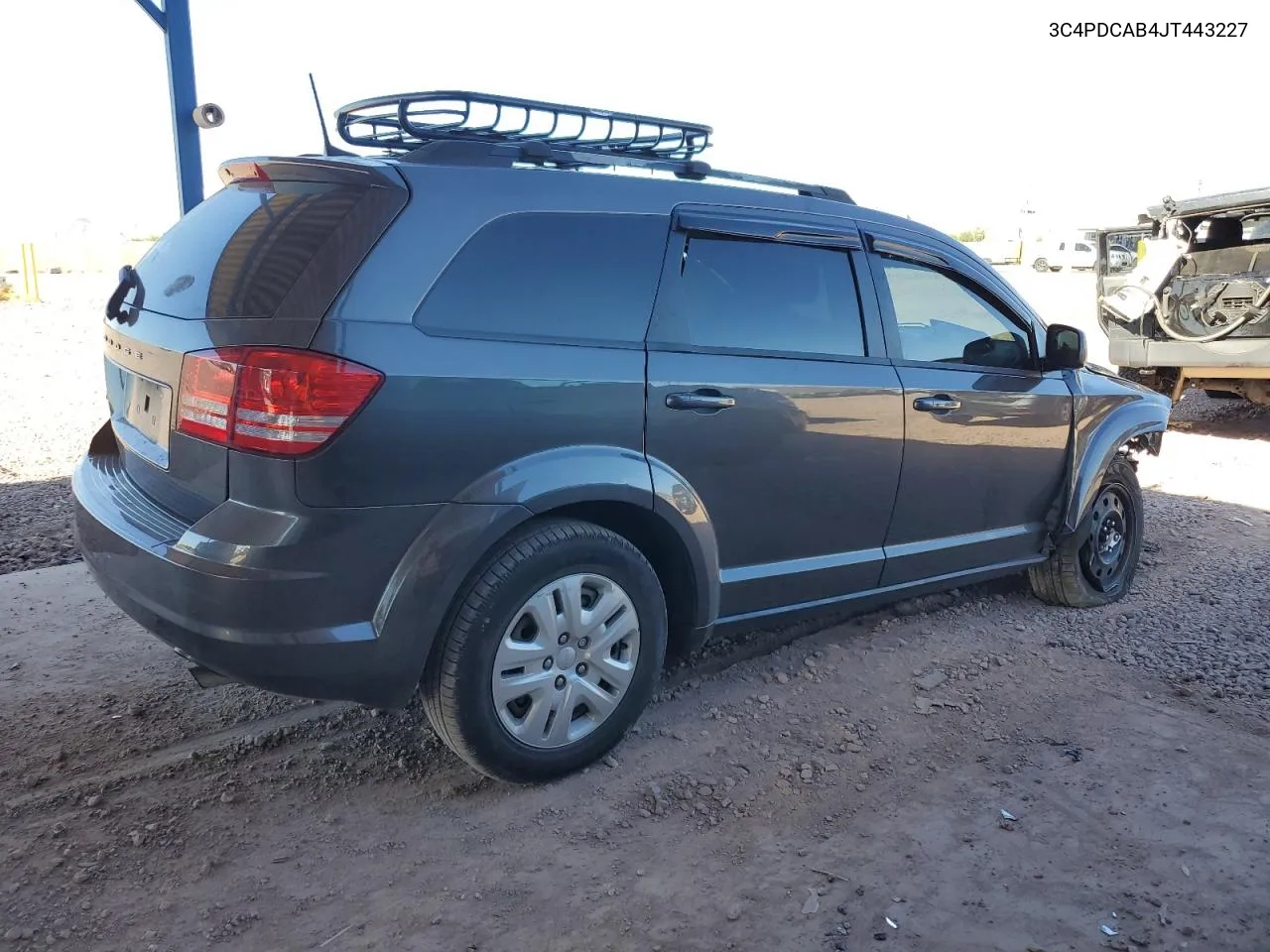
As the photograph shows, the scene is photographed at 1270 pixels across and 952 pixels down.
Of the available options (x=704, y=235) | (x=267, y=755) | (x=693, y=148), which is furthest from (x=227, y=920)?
(x=693, y=148)

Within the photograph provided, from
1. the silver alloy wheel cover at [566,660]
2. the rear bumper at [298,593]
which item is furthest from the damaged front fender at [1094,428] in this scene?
the rear bumper at [298,593]

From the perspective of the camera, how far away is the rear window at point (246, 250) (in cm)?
265

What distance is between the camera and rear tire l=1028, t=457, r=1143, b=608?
184 inches

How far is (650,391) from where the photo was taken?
304 cm

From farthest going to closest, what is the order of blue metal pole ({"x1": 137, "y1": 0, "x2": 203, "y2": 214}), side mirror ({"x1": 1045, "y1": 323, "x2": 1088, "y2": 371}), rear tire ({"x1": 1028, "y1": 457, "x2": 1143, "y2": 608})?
1. blue metal pole ({"x1": 137, "y1": 0, "x2": 203, "y2": 214})
2. rear tire ({"x1": 1028, "y1": 457, "x2": 1143, "y2": 608})
3. side mirror ({"x1": 1045, "y1": 323, "x2": 1088, "y2": 371})

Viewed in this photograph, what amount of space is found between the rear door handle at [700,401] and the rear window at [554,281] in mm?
208

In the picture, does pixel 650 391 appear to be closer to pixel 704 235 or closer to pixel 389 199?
pixel 704 235

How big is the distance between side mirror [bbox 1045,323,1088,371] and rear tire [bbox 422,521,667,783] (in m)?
2.25

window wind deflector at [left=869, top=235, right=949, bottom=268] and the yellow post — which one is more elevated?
the yellow post

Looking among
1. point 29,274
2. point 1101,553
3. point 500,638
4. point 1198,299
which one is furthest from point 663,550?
point 29,274

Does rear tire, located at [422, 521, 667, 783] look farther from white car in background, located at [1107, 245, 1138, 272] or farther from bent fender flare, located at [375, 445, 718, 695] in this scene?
white car in background, located at [1107, 245, 1138, 272]

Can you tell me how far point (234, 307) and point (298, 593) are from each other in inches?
31.1

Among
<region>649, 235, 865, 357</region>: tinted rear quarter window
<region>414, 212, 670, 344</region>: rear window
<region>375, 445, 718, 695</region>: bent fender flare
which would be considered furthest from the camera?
<region>649, 235, 865, 357</region>: tinted rear quarter window

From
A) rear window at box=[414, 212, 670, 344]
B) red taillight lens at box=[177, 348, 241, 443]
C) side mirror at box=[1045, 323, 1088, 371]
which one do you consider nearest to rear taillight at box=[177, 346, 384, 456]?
red taillight lens at box=[177, 348, 241, 443]
